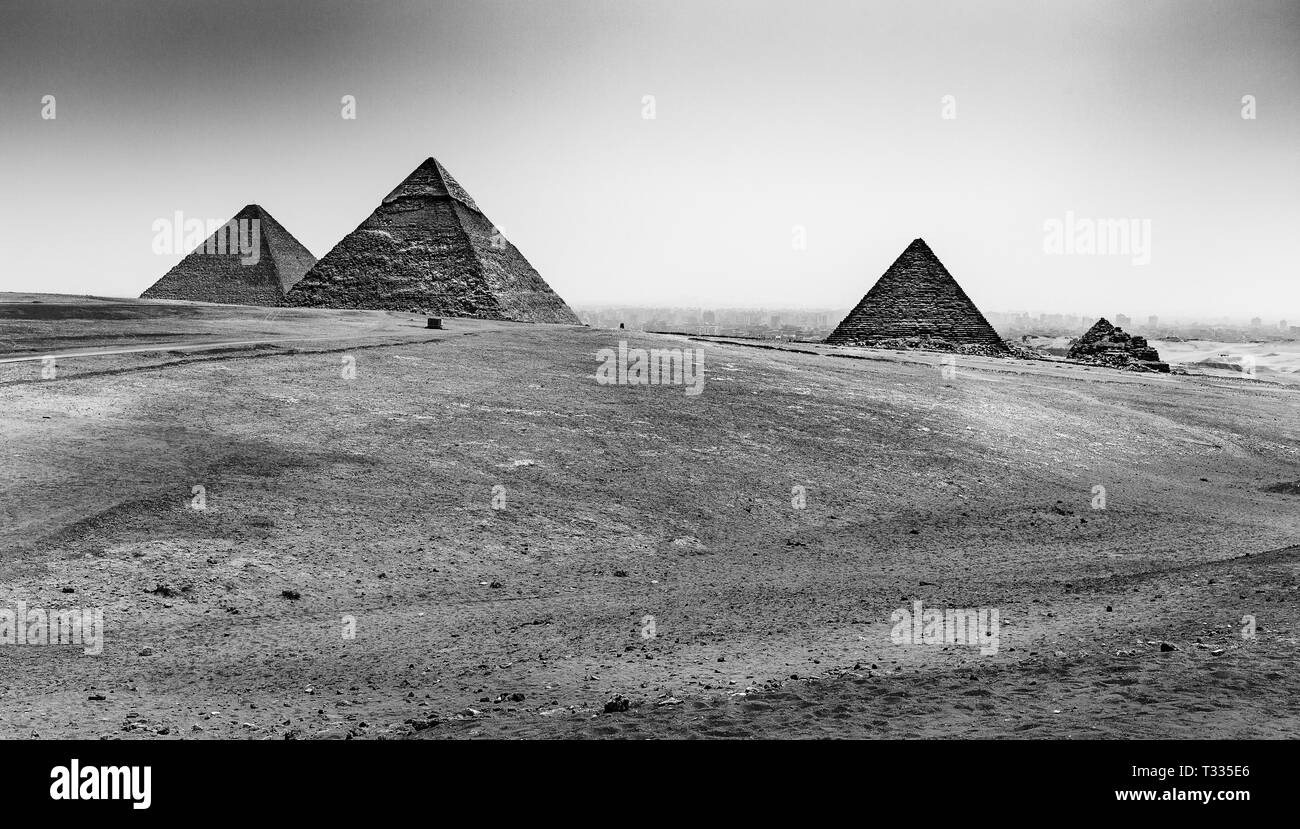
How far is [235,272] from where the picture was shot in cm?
6725

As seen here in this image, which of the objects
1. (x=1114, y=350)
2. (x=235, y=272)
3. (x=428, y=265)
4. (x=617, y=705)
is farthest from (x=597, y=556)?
(x=235, y=272)

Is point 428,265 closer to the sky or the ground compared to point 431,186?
closer to the ground

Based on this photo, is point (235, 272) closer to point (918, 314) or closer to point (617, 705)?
point (918, 314)

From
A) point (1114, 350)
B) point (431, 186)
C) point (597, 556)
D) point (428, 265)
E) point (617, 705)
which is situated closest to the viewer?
point (617, 705)

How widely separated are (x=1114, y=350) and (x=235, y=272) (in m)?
58.9

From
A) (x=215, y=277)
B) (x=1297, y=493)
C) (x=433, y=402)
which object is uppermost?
(x=215, y=277)

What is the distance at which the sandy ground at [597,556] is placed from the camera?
5.58 m

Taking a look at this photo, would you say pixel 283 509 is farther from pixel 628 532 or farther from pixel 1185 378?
pixel 1185 378

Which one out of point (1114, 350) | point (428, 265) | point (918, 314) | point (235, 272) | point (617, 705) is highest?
point (235, 272)

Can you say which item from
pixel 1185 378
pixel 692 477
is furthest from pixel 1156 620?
pixel 1185 378

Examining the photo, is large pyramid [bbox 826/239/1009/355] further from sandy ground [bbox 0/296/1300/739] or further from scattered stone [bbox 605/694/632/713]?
scattered stone [bbox 605/694/632/713]

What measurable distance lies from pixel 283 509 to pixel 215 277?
212 ft

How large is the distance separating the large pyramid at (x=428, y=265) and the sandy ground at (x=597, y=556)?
33.4m
